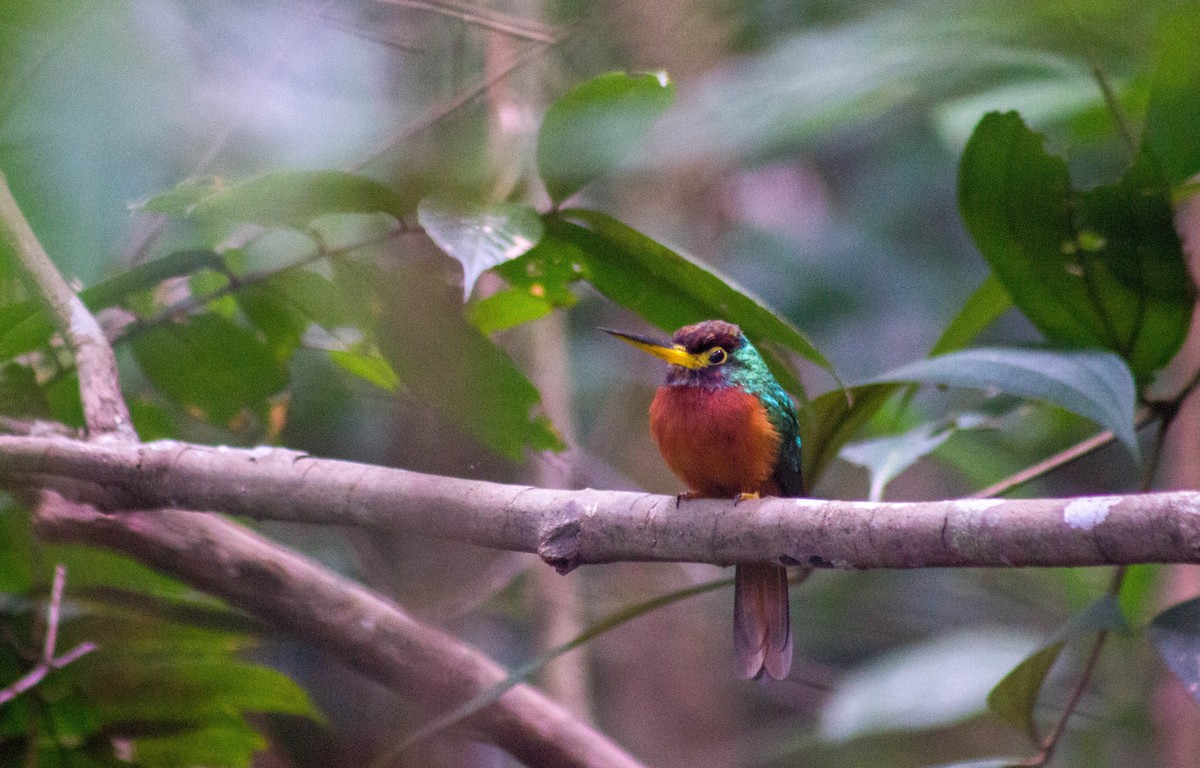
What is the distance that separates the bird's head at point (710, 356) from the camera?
65.7 inches

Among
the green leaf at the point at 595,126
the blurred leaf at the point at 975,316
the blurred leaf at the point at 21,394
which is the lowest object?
the blurred leaf at the point at 21,394

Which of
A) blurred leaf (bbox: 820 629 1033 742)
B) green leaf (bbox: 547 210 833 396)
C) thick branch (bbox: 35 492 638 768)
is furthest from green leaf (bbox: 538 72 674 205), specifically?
blurred leaf (bbox: 820 629 1033 742)

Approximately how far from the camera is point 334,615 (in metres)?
1.73

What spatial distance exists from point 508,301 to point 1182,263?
1084 millimetres

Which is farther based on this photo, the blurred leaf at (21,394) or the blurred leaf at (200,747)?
the blurred leaf at (200,747)

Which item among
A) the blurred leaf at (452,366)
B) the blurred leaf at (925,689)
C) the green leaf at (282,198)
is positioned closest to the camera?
the green leaf at (282,198)

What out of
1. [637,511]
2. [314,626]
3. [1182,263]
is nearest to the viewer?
[637,511]

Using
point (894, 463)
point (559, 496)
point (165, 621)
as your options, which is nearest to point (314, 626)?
point (165, 621)

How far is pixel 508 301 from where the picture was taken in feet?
5.71

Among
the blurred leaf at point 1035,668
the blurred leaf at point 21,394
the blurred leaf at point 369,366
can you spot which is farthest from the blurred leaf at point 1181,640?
the blurred leaf at point 21,394

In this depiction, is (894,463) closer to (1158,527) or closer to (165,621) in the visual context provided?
(1158,527)

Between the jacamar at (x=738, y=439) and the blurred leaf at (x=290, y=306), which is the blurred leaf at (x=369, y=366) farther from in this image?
the jacamar at (x=738, y=439)

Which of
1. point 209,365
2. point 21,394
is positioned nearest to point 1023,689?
point 209,365

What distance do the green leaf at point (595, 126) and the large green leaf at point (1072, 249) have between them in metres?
0.57
